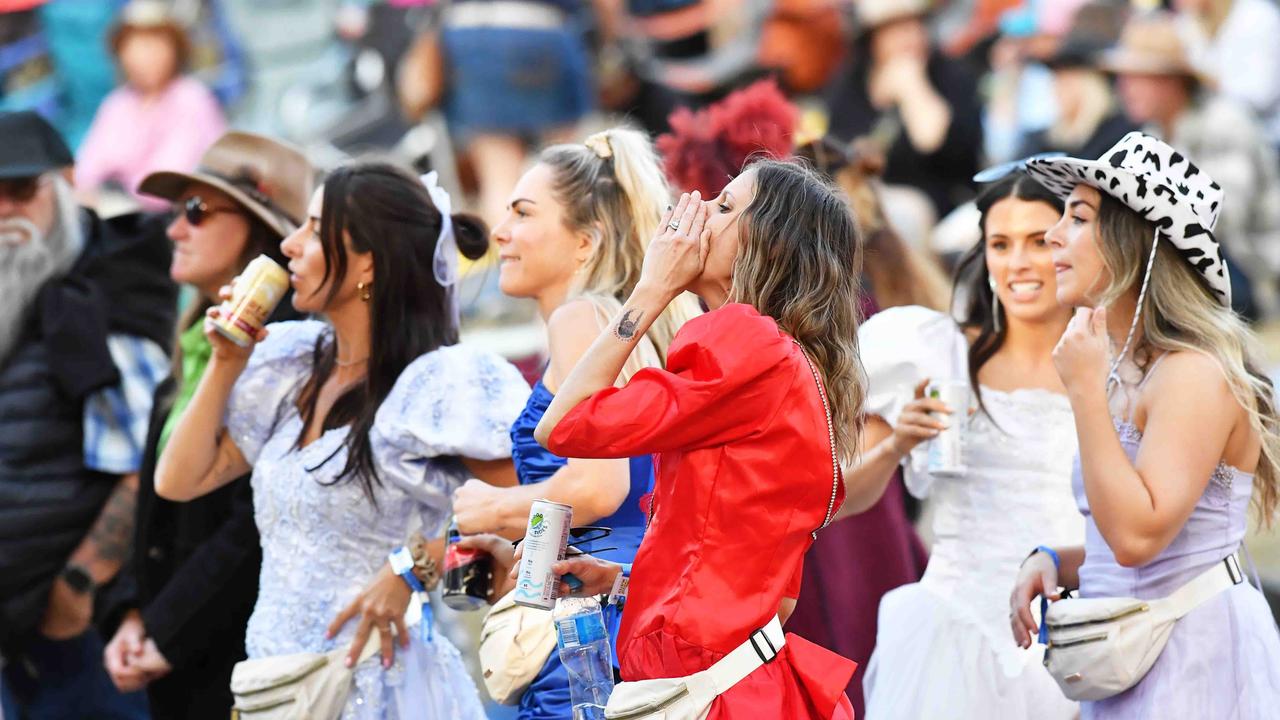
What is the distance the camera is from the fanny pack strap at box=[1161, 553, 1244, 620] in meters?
3.63

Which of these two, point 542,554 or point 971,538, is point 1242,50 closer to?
point 971,538

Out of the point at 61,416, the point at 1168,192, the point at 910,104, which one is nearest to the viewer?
the point at 1168,192

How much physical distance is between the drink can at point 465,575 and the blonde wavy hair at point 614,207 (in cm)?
63

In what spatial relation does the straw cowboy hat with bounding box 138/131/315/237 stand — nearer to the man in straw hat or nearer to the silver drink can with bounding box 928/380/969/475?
the silver drink can with bounding box 928/380/969/475

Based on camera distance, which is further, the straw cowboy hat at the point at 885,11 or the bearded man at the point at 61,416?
the straw cowboy hat at the point at 885,11

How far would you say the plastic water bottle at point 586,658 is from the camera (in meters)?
3.36

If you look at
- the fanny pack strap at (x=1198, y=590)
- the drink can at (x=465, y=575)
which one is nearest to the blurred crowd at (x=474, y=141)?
the drink can at (x=465, y=575)

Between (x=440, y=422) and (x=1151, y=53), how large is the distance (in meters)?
6.54

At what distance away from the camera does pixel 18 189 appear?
5562mm

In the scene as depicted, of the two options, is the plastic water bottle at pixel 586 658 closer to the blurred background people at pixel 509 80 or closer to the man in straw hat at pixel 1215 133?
the man in straw hat at pixel 1215 133

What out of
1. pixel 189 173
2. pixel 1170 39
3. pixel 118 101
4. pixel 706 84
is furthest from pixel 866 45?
pixel 189 173

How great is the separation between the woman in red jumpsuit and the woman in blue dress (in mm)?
526

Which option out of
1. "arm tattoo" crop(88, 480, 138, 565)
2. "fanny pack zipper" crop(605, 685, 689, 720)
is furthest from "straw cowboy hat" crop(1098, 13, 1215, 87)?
"fanny pack zipper" crop(605, 685, 689, 720)

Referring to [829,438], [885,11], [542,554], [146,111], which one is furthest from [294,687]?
[146,111]
